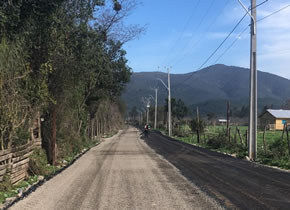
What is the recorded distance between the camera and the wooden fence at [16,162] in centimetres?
1097

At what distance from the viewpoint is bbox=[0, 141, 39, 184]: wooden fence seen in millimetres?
10969

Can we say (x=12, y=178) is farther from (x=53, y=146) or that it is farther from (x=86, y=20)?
(x=86, y=20)

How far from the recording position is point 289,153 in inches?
782

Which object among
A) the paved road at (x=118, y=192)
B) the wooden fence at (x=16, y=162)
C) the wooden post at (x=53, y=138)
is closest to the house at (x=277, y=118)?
the wooden post at (x=53, y=138)

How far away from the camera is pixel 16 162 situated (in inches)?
480

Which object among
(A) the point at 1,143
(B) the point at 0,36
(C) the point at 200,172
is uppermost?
(B) the point at 0,36

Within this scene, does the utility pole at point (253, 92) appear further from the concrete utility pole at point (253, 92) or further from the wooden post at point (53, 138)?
the wooden post at point (53, 138)

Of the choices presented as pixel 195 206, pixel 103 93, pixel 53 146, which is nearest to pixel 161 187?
pixel 195 206

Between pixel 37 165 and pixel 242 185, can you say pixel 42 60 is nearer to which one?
pixel 37 165

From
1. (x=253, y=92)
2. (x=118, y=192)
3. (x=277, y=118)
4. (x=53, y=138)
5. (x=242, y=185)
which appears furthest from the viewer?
(x=277, y=118)

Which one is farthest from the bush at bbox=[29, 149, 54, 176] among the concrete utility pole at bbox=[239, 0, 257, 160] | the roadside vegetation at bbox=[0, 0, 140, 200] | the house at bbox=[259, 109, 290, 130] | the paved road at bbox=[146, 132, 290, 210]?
the house at bbox=[259, 109, 290, 130]

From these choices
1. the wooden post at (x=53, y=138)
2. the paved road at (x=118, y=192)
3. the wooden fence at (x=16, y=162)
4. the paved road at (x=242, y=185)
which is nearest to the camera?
the paved road at (x=118, y=192)

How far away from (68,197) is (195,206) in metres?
3.30

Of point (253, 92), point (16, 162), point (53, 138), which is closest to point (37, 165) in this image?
point (16, 162)
